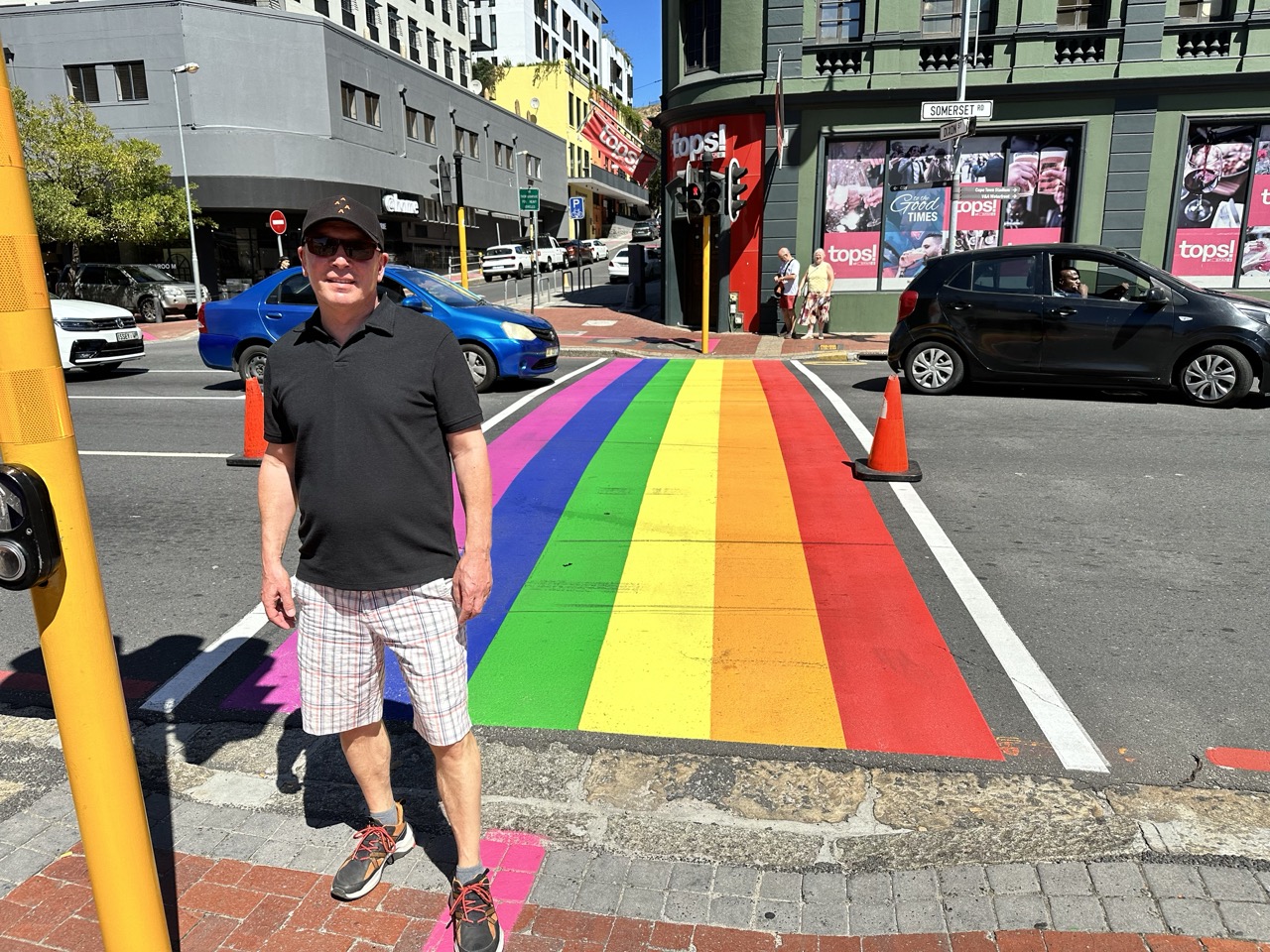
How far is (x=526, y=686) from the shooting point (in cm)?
418

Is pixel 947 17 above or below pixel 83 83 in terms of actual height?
below

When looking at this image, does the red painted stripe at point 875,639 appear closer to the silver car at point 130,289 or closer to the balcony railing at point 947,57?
the balcony railing at point 947,57

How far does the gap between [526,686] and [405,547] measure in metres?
1.75

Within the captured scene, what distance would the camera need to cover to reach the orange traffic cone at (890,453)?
7.45 m

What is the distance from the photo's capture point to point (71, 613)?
82.7 inches

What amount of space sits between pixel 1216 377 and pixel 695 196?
871 centimetres

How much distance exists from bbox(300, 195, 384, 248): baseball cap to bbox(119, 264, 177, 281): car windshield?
27998 millimetres

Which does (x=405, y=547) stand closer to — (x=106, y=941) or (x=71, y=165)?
(x=106, y=941)

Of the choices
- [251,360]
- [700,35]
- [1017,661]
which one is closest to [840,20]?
[700,35]

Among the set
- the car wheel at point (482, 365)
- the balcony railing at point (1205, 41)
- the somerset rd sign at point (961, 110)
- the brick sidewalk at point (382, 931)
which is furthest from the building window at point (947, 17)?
the brick sidewalk at point (382, 931)

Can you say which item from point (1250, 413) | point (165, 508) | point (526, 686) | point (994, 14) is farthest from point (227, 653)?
point (994, 14)

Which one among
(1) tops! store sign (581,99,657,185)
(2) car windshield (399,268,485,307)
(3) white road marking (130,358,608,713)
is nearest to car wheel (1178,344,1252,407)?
(2) car windshield (399,268,485,307)

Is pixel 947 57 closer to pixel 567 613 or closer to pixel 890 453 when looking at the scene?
pixel 890 453

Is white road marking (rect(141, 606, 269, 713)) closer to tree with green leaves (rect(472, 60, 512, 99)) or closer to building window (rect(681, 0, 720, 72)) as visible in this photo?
building window (rect(681, 0, 720, 72))
